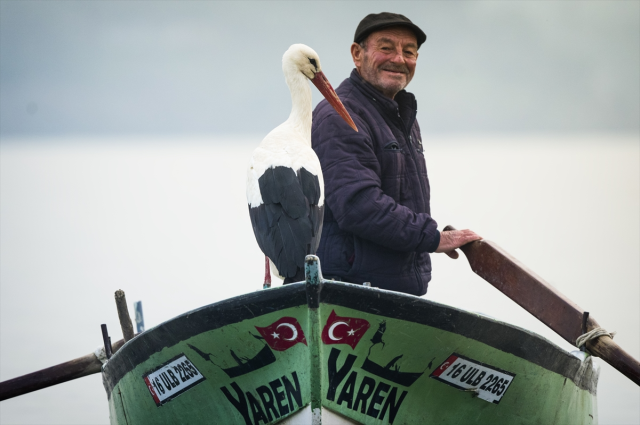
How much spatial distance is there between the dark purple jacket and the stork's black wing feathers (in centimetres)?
16

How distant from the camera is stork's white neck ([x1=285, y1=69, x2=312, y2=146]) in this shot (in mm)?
3188

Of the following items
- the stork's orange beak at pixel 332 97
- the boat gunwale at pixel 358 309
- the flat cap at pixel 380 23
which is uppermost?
the flat cap at pixel 380 23

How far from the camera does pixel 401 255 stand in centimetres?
321

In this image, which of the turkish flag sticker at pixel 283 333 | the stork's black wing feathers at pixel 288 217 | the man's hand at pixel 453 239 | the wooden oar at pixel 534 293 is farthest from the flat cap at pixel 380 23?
the turkish flag sticker at pixel 283 333

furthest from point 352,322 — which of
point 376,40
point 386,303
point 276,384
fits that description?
point 376,40

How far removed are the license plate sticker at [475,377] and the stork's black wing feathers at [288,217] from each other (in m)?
0.56

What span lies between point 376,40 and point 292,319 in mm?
1236

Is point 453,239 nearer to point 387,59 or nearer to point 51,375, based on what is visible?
point 387,59

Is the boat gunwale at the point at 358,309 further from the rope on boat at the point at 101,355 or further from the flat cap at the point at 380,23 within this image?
the flat cap at the point at 380,23

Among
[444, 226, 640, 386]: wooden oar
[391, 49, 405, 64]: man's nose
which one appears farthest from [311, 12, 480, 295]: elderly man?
[444, 226, 640, 386]: wooden oar

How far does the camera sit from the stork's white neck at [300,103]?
3.19 meters

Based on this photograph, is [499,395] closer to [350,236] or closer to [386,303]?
[386,303]

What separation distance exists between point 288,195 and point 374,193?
32 centimetres

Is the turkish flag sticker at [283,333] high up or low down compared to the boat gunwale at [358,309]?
down
